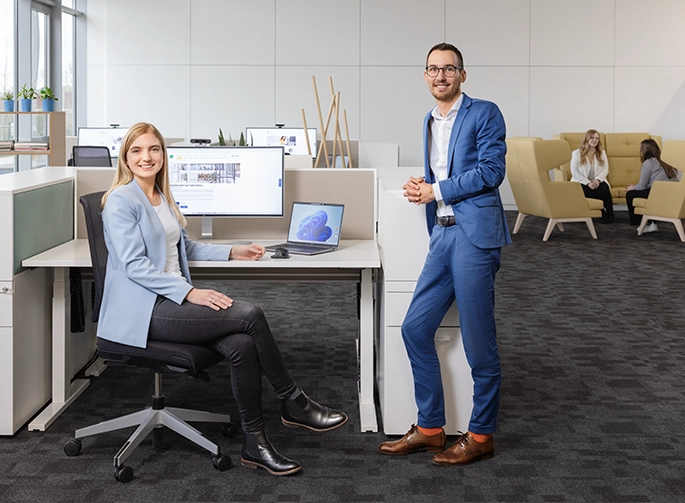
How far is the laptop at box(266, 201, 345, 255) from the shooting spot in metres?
3.33

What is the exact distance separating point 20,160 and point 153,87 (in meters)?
2.33

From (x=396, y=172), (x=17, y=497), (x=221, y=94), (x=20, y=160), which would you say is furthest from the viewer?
(x=221, y=94)

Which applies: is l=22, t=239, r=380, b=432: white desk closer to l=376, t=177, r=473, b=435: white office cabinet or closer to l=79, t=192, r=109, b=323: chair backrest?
l=376, t=177, r=473, b=435: white office cabinet

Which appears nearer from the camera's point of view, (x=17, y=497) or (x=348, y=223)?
(x=17, y=497)

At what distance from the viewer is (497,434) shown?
3.00 m

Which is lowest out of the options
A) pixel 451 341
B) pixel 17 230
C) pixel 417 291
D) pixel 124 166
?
pixel 451 341

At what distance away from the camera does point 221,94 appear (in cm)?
1060

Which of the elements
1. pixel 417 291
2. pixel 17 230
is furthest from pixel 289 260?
pixel 17 230

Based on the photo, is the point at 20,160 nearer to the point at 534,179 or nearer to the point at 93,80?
the point at 93,80

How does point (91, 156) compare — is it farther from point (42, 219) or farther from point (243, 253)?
point (243, 253)

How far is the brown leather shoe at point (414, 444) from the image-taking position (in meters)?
2.81

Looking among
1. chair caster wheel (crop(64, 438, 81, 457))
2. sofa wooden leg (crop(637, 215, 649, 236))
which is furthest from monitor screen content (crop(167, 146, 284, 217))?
sofa wooden leg (crop(637, 215, 649, 236))

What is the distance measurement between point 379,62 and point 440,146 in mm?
8042

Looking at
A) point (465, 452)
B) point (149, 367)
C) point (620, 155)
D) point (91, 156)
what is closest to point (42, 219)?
point (149, 367)
